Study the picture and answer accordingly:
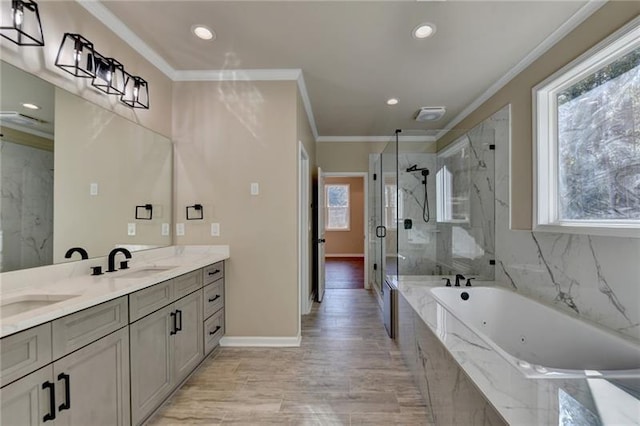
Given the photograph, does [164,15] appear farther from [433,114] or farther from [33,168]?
[433,114]

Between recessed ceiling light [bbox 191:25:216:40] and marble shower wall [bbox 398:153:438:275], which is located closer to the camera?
recessed ceiling light [bbox 191:25:216:40]

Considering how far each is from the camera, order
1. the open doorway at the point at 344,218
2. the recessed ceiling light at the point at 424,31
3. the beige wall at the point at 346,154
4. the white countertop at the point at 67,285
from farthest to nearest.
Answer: the open doorway at the point at 344,218 < the beige wall at the point at 346,154 < the recessed ceiling light at the point at 424,31 < the white countertop at the point at 67,285

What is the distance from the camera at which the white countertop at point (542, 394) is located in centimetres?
97

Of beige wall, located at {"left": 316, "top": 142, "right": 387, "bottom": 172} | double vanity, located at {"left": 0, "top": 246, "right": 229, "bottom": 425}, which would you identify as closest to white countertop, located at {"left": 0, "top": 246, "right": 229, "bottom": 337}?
double vanity, located at {"left": 0, "top": 246, "right": 229, "bottom": 425}

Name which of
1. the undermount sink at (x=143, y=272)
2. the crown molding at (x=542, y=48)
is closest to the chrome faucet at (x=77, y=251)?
the undermount sink at (x=143, y=272)

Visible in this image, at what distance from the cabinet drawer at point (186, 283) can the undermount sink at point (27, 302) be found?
0.65 metres

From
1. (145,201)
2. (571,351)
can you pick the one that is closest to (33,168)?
(145,201)

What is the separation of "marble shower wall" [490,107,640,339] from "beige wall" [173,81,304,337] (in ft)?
6.99

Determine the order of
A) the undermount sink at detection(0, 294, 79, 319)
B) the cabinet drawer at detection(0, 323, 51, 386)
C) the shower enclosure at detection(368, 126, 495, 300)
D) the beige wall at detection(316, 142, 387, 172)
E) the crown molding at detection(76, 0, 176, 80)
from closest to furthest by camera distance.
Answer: the cabinet drawer at detection(0, 323, 51, 386)
the undermount sink at detection(0, 294, 79, 319)
the crown molding at detection(76, 0, 176, 80)
the shower enclosure at detection(368, 126, 495, 300)
the beige wall at detection(316, 142, 387, 172)

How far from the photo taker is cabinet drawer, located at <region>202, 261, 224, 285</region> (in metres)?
2.36

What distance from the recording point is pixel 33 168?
154 cm

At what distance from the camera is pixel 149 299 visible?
1674 millimetres

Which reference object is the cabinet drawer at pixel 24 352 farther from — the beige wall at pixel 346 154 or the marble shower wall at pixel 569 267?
the beige wall at pixel 346 154

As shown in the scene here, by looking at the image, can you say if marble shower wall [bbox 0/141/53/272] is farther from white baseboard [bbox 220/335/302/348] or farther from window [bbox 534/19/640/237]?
window [bbox 534/19/640/237]
